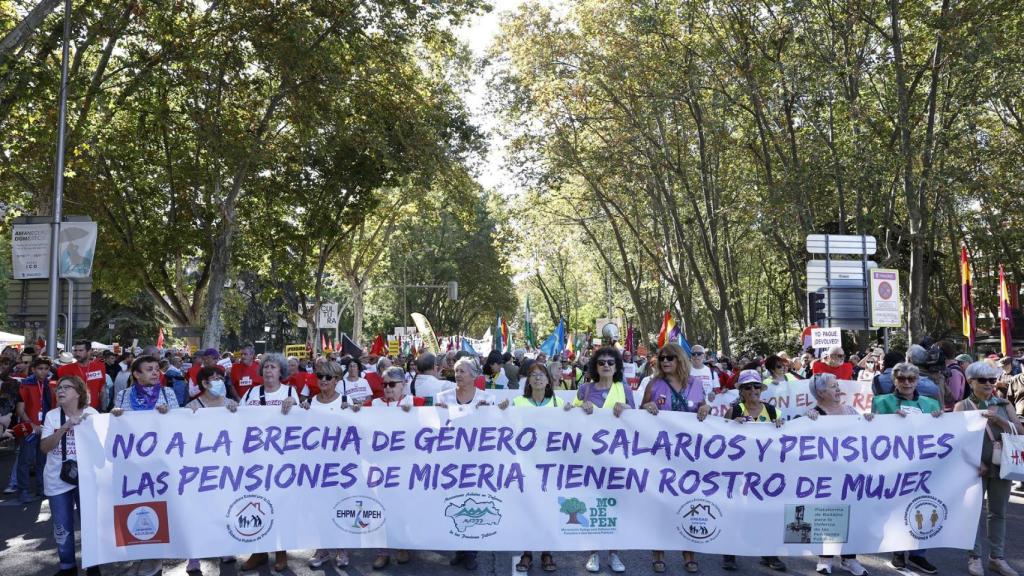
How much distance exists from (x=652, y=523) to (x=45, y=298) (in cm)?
1372

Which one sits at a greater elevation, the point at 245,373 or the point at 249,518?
the point at 245,373

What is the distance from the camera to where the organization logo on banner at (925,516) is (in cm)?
686

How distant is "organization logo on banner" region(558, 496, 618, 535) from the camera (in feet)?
22.1

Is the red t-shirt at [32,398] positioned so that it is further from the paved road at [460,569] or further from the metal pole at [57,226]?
the metal pole at [57,226]

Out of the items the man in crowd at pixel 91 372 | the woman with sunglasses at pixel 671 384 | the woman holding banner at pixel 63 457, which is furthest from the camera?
the man in crowd at pixel 91 372

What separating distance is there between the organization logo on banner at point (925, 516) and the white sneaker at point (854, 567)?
0.42m

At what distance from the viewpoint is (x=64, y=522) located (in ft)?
21.5

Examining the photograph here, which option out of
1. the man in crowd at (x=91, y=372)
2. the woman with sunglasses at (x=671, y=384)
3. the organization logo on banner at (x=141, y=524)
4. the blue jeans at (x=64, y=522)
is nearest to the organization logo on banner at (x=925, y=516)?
the woman with sunglasses at (x=671, y=384)

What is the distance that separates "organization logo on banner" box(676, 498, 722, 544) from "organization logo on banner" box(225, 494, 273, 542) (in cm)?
279

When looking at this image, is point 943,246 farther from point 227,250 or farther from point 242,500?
point 242,500

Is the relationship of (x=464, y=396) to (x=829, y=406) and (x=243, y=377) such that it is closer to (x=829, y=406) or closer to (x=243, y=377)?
(x=829, y=406)

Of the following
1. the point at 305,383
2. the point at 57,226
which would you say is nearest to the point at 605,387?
the point at 305,383

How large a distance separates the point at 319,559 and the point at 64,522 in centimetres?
174

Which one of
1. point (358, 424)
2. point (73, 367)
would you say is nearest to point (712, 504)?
point (358, 424)
